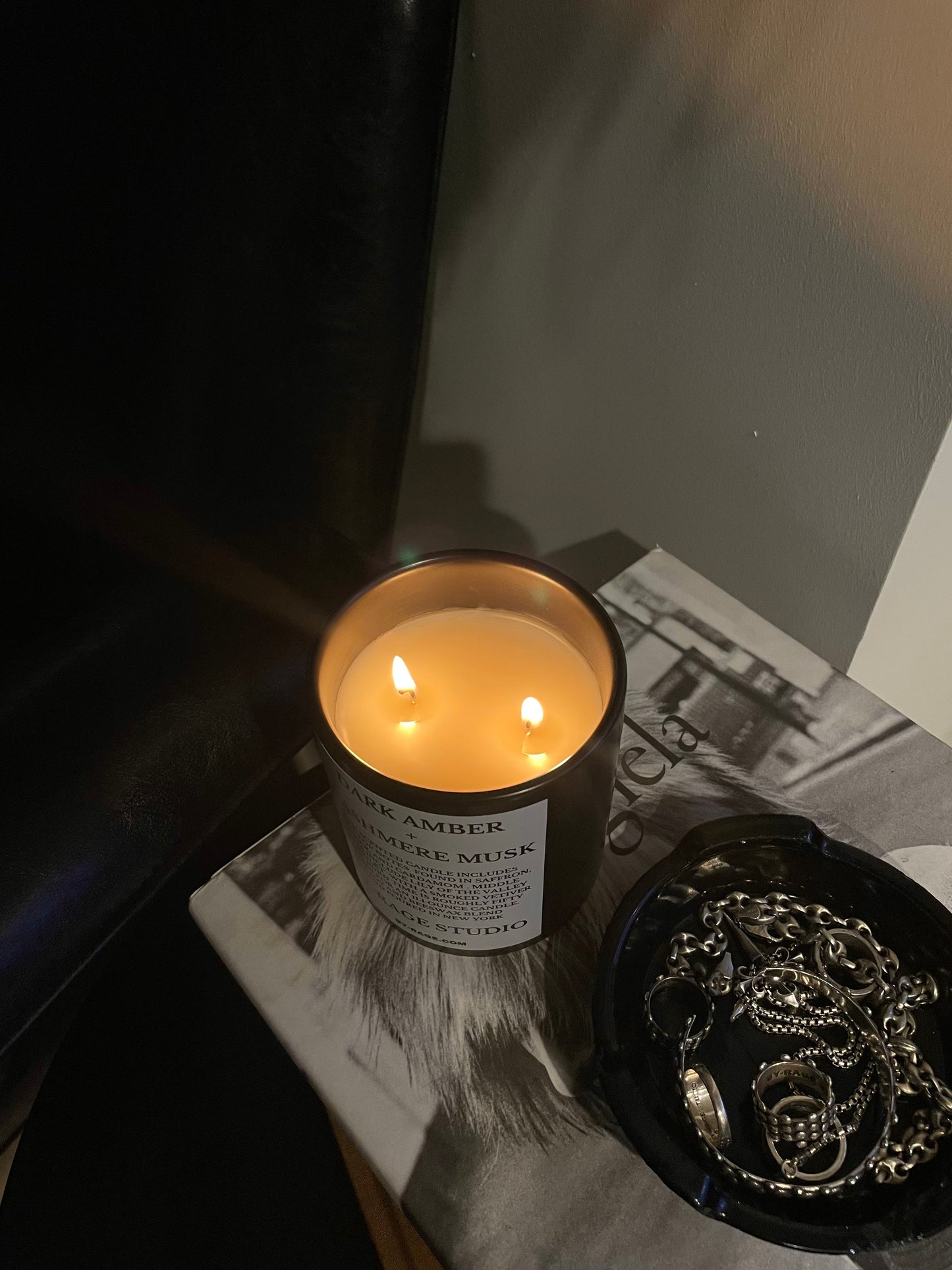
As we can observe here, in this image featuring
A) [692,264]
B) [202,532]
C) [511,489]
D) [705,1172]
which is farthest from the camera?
[511,489]

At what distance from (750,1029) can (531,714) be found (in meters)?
0.14

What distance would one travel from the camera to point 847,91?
36cm

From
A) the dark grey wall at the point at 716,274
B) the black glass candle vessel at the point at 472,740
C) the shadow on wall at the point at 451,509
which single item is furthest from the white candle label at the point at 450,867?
the shadow on wall at the point at 451,509

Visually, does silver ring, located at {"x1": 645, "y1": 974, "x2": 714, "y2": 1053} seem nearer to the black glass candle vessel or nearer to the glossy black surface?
the black glass candle vessel

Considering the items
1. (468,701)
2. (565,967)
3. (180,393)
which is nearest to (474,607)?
(468,701)

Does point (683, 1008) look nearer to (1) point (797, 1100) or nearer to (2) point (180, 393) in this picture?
(1) point (797, 1100)

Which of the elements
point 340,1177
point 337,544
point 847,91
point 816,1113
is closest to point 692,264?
point 847,91

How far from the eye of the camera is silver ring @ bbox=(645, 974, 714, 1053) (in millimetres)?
333

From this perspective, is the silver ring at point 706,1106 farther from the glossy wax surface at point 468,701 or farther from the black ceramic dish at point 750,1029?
the glossy wax surface at point 468,701

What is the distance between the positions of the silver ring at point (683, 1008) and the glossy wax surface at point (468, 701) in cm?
9

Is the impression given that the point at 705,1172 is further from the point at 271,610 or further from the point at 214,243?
the point at 214,243

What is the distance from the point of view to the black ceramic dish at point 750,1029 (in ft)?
0.95

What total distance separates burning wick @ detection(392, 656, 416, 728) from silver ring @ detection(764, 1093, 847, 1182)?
19 centimetres

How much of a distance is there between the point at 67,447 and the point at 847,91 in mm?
502
